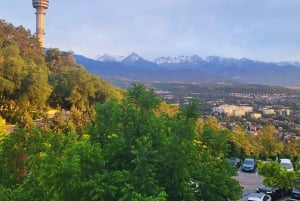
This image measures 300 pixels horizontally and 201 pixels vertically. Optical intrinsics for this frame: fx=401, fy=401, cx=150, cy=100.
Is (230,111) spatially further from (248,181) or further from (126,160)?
(126,160)

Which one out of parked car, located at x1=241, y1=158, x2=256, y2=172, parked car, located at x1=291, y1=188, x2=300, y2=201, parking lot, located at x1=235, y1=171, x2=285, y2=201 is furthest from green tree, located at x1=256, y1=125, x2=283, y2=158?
parked car, located at x1=291, y1=188, x2=300, y2=201

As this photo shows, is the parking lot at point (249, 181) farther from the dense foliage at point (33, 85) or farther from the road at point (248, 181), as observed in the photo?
the dense foliage at point (33, 85)

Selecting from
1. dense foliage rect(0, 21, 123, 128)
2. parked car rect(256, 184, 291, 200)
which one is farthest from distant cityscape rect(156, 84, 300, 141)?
parked car rect(256, 184, 291, 200)

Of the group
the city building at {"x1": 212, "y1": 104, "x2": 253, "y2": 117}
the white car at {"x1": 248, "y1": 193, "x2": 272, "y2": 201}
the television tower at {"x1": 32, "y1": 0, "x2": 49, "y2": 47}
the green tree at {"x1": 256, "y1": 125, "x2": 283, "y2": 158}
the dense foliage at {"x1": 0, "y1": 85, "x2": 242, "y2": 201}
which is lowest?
the city building at {"x1": 212, "y1": 104, "x2": 253, "y2": 117}

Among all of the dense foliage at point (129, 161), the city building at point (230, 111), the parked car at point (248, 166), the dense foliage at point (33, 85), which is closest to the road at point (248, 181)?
the parked car at point (248, 166)

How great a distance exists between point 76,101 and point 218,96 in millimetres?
90449

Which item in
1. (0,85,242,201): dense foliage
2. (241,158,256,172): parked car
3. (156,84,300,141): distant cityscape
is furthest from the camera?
(156,84,300,141): distant cityscape

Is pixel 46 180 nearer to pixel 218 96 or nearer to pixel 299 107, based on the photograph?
pixel 299 107

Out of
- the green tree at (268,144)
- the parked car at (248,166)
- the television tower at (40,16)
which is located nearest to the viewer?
the parked car at (248,166)

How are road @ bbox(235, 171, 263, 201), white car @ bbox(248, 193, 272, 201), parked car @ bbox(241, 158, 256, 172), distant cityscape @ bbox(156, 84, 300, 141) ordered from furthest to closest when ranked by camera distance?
distant cityscape @ bbox(156, 84, 300, 141)
parked car @ bbox(241, 158, 256, 172)
road @ bbox(235, 171, 263, 201)
white car @ bbox(248, 193, 272, 201)

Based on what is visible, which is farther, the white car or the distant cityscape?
the distant cityscape

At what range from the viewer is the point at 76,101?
39.5 metres

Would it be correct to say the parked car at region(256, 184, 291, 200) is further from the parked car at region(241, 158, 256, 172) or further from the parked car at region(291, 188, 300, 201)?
the parked car at region(241, 158, 256, 172)

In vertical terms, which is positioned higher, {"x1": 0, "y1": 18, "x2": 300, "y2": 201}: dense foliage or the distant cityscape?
{"x1": 0, "y1": 18, "x2": 300, "y2": 201}: dense foliage
